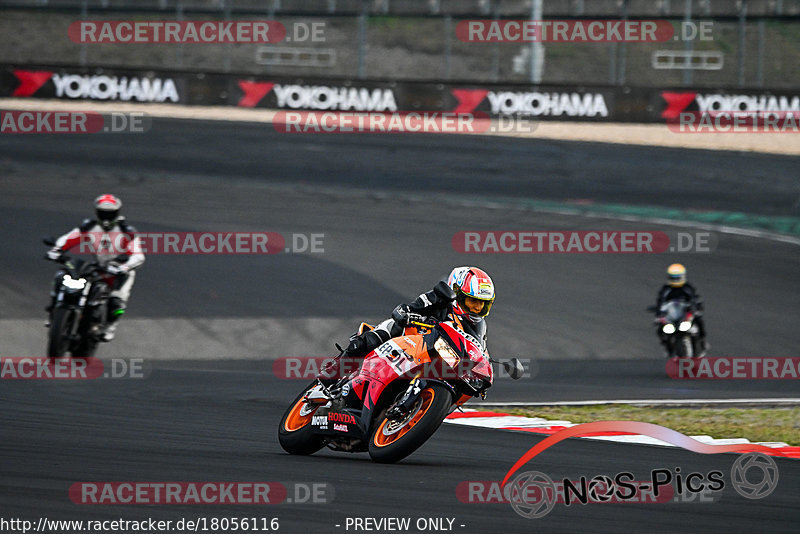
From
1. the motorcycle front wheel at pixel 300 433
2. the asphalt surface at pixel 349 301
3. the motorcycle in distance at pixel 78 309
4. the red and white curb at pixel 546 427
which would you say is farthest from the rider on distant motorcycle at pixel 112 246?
the motorcycle front wheel at pixel 300 433

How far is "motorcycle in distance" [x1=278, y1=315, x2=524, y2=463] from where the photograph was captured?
6535 mm

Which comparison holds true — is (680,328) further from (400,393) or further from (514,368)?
(400,393)

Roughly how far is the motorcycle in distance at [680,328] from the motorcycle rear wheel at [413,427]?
9.62 metres

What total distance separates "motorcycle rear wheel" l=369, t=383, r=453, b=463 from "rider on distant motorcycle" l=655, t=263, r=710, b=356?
973 centimetres

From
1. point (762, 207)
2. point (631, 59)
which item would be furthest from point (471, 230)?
point (631, 59)

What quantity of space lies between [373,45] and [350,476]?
117ft

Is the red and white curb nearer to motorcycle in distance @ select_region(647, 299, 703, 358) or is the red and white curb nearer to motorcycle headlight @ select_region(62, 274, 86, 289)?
motorcycle headlight @ select_region(62, 274, 86, 289)

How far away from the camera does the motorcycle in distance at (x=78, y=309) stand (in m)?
12.5

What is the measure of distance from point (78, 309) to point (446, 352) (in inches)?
280

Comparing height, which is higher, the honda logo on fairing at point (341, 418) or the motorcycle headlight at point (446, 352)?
the motorcycle headlight at point (446, 352)

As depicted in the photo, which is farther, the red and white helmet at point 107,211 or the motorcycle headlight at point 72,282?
the red and white helmet at point 107,211

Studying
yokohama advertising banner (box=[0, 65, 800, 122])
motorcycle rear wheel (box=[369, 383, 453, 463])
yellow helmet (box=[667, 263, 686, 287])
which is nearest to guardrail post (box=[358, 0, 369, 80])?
yokohama advertising banner (box=[0, 65, 800, 122])

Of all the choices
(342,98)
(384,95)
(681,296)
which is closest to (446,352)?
(681,296)

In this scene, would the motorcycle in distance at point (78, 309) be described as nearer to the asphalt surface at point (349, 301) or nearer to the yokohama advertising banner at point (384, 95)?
the asphalt surface at point (349, 301)
